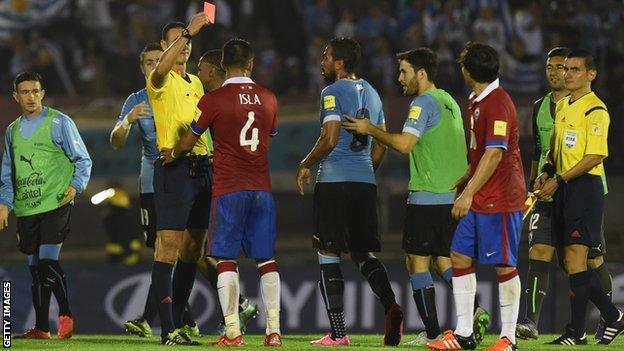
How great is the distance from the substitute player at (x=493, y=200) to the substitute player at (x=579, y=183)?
3.95ft

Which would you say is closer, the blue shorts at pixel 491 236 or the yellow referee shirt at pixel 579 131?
the blue shorts at pixel 491 236

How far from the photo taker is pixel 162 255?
9.80m

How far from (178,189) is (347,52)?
1.53 meters

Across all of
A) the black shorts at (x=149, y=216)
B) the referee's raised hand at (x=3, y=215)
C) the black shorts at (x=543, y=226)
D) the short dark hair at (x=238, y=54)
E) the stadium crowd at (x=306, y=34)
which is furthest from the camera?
the stadium crowd at (x=306, y=34)

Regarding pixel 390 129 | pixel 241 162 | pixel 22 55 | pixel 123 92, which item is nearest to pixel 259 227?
pixel 241 162

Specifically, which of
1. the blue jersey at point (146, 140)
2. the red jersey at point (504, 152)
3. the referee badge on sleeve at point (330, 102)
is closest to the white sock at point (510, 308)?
the red jersey at point (504, 152)

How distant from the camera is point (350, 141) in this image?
32.3 feet

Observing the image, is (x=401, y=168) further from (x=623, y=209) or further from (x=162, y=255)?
(x=162, y=255)

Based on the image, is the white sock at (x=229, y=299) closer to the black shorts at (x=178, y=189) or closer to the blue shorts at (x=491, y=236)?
the black shorts at (x=178, y=189)

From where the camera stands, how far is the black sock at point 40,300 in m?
10.6

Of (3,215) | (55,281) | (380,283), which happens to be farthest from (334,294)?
(3,215)

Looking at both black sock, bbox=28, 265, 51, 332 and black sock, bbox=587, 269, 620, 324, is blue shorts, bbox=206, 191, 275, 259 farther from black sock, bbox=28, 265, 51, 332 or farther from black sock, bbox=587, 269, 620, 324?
black sock, bbox=587, 269, 620, 324

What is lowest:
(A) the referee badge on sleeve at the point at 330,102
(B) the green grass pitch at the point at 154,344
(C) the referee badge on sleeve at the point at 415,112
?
(B) the green grass pitch at the point at 154,344

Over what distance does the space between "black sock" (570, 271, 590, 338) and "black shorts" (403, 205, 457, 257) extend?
120 cm
